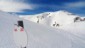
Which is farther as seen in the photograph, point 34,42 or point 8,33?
point 8,33

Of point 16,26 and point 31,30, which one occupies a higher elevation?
point 16,26

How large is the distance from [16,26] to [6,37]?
5.64 metres

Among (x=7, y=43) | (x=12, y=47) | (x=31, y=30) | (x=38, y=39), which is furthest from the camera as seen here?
(x=31, y=30)

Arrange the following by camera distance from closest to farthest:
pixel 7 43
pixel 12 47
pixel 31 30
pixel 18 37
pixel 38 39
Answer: pixel 18 37 → pixel 12 47 → pixel 7 43 → pixel 38 39 → pixel 31 30

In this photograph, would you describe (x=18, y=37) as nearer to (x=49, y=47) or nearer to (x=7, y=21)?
(x=49, y=47)

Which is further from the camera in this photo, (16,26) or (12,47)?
(12,47)

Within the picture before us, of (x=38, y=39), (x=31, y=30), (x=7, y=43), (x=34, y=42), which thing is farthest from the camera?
(x=31, y=30)

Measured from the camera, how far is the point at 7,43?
379 inches

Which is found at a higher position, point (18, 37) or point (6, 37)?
point (18, 37)

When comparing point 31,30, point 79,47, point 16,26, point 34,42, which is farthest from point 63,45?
point 16,26

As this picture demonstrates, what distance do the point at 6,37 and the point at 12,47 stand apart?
1.53 m

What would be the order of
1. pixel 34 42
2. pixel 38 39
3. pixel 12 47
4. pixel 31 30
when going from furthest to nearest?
pixel 31 30
pixel 38 39
pixel 34 42
pixel 12 47

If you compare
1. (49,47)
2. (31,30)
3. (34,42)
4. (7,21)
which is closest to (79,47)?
(49,47)

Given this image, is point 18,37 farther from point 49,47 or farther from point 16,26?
point 49,47
